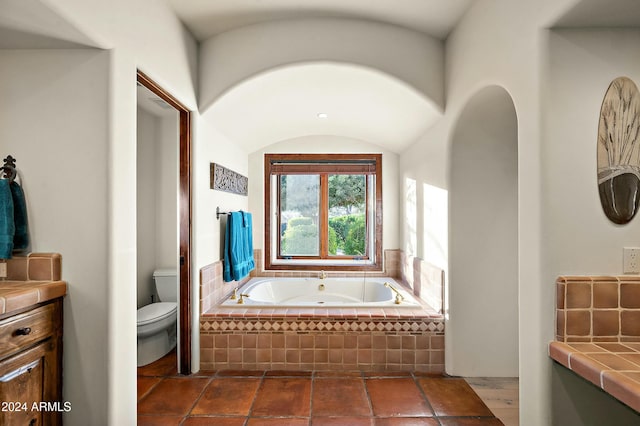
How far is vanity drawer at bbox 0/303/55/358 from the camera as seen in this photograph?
132 cm

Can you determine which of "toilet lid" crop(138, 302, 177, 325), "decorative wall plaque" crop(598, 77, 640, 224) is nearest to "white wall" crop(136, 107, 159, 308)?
"toilet lid" crop(138, 302, 177, 325)

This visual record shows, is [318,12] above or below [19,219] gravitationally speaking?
above

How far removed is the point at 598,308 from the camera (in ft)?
5.00

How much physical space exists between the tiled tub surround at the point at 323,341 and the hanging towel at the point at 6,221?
4.67ft

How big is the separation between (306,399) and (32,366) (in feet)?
4.83

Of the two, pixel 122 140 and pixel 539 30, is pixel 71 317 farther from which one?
pixel 539 30

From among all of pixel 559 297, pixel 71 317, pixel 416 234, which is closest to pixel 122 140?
pixel 71 317

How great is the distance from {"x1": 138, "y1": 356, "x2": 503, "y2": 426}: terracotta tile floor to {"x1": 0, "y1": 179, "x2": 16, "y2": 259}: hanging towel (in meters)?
1.19

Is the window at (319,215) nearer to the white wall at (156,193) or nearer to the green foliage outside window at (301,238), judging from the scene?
the green foliage outside window at (301,238)

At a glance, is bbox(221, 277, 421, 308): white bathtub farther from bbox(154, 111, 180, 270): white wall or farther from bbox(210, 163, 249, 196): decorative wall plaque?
bbox(210, 163, 249, 196): decorative wall plaque

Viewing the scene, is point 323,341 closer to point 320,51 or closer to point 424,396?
point 424,396

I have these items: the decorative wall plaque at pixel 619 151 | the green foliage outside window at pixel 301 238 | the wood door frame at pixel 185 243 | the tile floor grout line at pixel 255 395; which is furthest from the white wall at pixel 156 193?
the decorative wall plaque at pixel 619 151

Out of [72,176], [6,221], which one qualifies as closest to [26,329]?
[6,221]

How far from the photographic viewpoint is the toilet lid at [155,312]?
282cm
